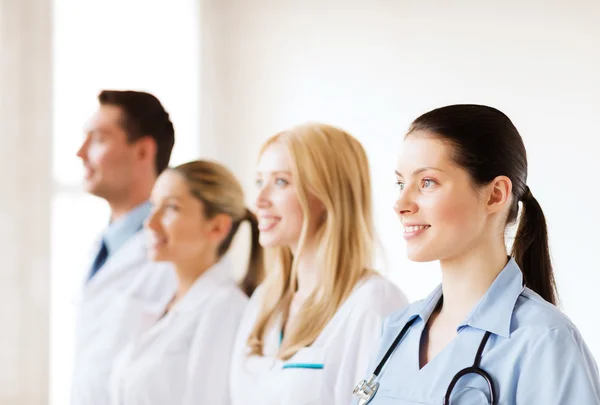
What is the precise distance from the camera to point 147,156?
2301 mm

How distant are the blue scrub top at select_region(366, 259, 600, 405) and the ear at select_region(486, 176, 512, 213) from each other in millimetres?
88

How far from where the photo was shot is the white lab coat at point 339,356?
167cm

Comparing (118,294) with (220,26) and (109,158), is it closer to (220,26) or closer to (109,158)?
(109,158)

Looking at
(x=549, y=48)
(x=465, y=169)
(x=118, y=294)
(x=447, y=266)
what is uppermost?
(x=549, y=48)

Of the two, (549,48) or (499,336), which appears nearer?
(499,336)

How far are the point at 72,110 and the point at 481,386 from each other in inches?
84.2

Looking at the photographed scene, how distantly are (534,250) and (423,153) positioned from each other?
23 cm

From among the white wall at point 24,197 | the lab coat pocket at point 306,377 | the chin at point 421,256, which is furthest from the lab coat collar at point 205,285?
the chin at point 421,256

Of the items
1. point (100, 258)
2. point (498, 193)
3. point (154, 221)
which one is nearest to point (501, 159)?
point (498, 193)

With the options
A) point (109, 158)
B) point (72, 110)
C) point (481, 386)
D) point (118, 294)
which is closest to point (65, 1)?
point (72, 110)

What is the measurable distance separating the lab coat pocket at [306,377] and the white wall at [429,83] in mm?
384

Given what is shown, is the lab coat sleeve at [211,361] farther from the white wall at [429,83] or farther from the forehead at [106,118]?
the forehead at [106,118]

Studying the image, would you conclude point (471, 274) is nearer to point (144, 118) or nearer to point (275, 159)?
point (275, 159)

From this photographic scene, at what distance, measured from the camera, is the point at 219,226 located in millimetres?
2160
